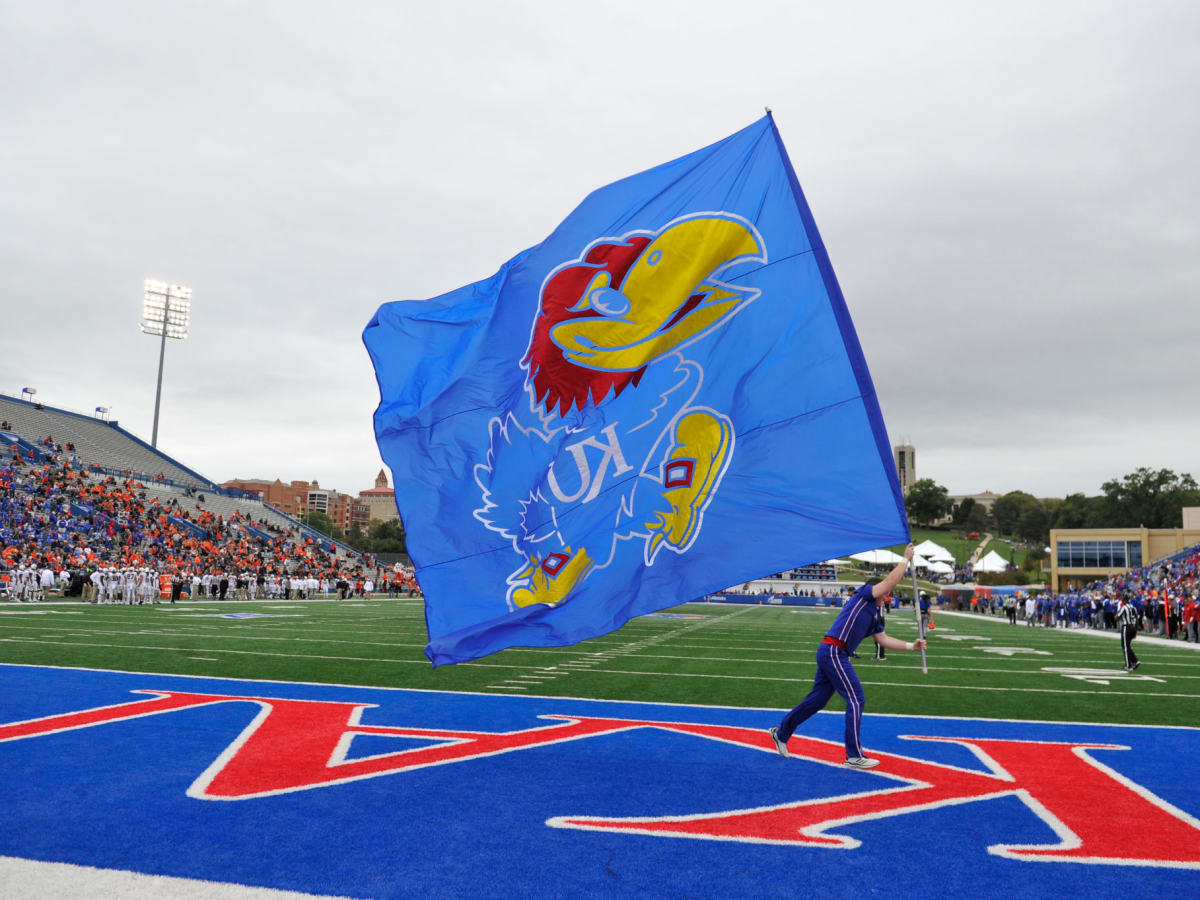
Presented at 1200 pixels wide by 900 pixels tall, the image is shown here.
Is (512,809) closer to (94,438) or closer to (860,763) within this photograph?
(860,763)

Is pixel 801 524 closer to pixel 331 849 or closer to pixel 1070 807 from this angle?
pixel 1070 807

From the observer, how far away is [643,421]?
23.2ft

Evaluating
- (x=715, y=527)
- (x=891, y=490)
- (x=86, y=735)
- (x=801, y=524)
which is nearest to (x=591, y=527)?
(x=715, y=527)

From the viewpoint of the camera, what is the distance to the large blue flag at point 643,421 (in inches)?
255

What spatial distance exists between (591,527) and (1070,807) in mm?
3785

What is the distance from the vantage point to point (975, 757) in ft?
24.0

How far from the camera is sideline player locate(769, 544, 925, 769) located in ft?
22.0

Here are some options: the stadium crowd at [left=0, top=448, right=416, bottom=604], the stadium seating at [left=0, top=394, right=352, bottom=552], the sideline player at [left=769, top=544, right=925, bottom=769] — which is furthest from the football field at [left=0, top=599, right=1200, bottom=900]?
the stadium seating at [left=0, top=394, right=352, bottom=552]

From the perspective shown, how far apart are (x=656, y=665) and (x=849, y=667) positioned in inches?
305

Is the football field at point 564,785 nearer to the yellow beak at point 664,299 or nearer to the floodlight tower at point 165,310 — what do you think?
the yellow beak at point 664,299

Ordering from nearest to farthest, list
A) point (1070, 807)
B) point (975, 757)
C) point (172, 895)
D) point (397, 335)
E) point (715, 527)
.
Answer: point (172, 895) < point (1070, 807) < point (715, 527) < point (975, 757) < point (397, 335)

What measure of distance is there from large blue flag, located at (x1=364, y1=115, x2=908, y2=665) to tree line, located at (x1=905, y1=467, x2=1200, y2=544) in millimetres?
64924

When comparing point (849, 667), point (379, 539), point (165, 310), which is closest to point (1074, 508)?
point (379, 539)

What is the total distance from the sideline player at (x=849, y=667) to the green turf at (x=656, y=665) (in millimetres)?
3360
